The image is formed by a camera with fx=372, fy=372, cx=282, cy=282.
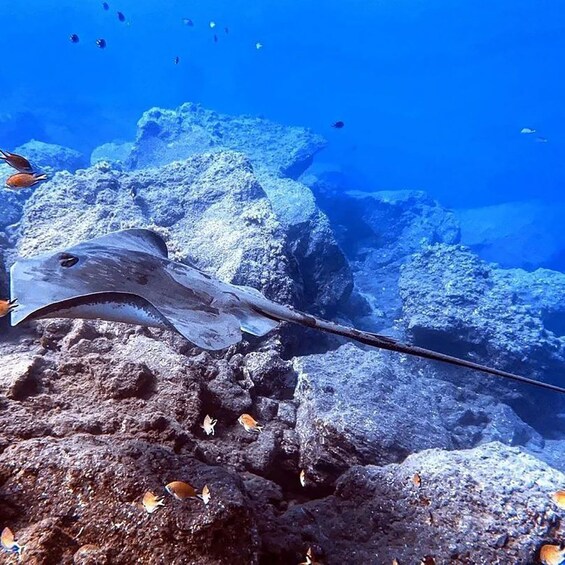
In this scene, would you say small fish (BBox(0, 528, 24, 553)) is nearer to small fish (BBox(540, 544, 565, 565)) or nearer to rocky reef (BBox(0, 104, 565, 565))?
rocky reef (BBox(0, 104, 565, 565))

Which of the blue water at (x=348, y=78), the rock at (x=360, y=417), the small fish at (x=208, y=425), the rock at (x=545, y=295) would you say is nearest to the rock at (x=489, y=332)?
the rock at (x=360, y=417)

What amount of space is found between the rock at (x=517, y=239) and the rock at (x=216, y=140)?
50.5 feet

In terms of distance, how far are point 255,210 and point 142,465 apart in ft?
16.2

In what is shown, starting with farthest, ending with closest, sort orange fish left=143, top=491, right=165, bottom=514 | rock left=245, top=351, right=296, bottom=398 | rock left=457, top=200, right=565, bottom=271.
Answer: rock left=457, top=200, right=565, bottom=271 < rock left=245, top=351, right=296, bottom=398 < orange fish left=143, top=491, right=165, bottom=514

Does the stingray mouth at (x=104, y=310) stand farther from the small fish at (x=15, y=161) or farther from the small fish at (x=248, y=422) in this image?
the small fish at (x=15, y=161)

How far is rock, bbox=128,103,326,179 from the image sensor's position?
56.0 ft

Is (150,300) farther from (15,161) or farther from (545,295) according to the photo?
(545,295)

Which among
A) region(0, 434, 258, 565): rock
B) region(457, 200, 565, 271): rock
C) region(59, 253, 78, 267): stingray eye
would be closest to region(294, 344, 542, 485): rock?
region(0, 434, 258, 565): rock

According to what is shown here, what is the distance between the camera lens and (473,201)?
6247 centimetres

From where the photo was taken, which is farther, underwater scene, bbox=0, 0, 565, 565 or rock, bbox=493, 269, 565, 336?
rock, bbox=493, 269, 565, 336

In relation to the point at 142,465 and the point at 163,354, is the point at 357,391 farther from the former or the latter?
the point at 142,465

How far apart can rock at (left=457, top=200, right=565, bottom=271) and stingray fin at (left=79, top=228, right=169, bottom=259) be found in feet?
91.4

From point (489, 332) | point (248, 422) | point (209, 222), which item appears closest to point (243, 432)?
point (248, 422)

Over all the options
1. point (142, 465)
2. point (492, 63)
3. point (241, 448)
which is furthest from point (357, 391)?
point (492, 63)
